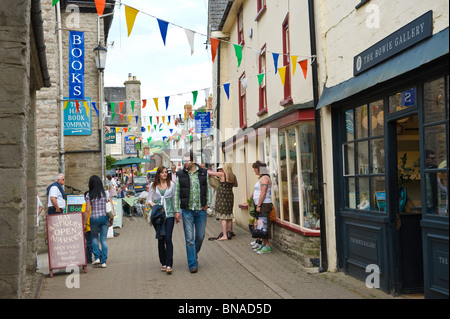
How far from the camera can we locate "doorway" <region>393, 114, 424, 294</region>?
693 cm

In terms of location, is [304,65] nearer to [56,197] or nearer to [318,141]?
[318,141]

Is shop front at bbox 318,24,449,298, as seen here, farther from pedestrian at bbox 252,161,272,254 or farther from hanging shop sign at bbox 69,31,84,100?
hanging shop sign at bbox 69,31,84,100

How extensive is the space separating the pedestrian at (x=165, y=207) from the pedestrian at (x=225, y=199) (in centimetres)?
415

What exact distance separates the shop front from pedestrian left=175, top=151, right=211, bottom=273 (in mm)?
2292

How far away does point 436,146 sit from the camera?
5766 millimetres

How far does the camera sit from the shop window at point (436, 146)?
18.4 ft

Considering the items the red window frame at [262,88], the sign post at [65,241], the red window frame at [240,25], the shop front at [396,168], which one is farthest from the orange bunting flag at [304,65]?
the red window frame at [240,25]

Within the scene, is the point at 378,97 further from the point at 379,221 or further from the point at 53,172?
the point at 53,172

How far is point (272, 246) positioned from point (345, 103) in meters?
4.92

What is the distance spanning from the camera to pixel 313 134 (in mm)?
10125

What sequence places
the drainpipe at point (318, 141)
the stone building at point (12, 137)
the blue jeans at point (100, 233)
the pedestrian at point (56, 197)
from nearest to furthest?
the stone building at point (12, 137), the drainpipe at point (318, 141), the blue jeans at point (100, 233), the pedestrian at point (56, 197)

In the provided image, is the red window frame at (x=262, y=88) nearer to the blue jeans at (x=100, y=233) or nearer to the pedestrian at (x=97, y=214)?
the pedestrian at (x=97, y=214)

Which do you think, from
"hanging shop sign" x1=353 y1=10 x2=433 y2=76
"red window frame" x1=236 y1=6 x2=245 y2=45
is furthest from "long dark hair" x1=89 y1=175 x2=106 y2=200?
"red window frame" x1=236 y1=6 x2=245 y2=45

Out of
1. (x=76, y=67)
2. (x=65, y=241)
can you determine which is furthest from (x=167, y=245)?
(x=76, y=67)
